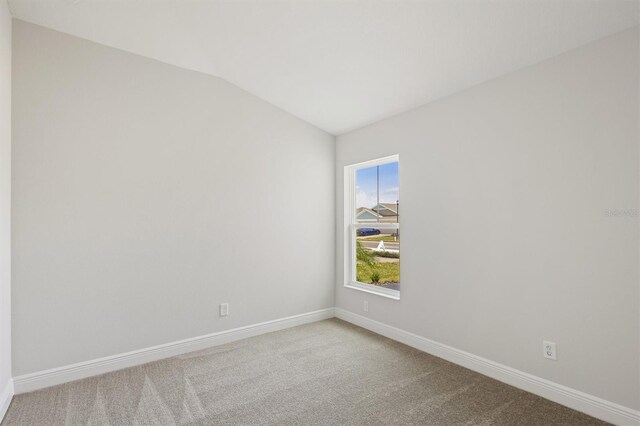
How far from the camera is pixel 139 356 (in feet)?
9.10

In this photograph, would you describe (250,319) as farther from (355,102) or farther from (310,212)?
(355,102)

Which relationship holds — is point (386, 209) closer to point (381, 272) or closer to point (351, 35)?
point (381, 272)

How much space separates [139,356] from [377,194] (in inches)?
112

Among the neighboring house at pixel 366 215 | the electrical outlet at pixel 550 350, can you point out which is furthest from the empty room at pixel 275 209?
the neighboring house at pixel 366 215

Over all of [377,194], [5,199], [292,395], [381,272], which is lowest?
[292,395]

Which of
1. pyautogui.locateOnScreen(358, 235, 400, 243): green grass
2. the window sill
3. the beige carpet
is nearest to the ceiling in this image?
pyautogui.locateOnScreen(358, 235, 400, 243): green grass

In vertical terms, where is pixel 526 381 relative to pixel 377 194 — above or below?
below

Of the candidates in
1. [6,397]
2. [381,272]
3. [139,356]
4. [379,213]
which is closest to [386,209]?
[379,213]

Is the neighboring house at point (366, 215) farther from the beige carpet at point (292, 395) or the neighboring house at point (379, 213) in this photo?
the beige carpet at point (292, 395)

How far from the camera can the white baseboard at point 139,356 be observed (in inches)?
92.8

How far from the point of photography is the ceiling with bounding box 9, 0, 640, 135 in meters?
1.96

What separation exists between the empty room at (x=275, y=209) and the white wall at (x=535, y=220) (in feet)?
0.05

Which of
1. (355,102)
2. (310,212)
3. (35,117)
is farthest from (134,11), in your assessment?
(310,212)

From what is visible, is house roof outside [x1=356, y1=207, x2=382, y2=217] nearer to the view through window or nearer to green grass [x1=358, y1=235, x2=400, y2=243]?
the view through window
